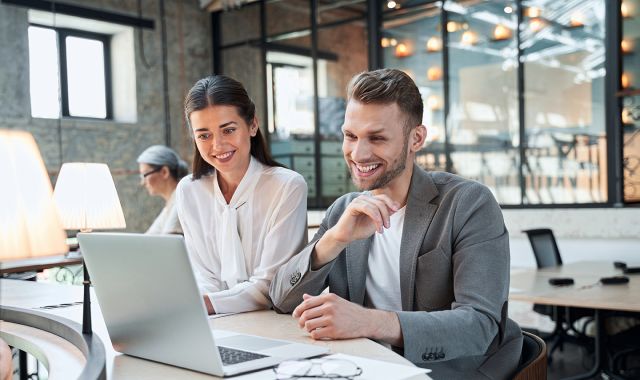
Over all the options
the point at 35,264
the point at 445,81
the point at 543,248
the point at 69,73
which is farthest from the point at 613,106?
the point at 69,73

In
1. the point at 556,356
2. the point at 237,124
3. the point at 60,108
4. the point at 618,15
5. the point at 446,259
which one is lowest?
the point at 556,356

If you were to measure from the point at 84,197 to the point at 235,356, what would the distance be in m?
0.85

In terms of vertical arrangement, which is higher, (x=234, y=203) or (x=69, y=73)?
(x=69, y=73)

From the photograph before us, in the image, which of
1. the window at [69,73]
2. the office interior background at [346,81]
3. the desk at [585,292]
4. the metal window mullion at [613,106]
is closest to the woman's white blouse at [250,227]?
the desk at [585,292]

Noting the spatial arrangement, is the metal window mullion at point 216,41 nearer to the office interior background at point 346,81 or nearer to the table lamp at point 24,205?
the office interior background at point 346,81

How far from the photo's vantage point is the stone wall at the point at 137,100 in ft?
27.9

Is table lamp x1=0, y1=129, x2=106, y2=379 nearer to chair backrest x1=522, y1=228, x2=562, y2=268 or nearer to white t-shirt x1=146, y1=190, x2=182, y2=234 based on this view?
white t-shirt x1=146, y1=190, x2=182, y2=234

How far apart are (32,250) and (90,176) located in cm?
135

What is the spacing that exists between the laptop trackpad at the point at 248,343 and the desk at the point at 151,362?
0.08 meters

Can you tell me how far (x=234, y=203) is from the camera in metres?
2.49

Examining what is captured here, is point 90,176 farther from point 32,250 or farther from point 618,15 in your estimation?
point 618,15

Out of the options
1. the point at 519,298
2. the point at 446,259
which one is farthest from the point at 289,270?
the point at 519,298

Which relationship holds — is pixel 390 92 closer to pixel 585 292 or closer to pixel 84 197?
pixel 84 197

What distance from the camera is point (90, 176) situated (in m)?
2.16
